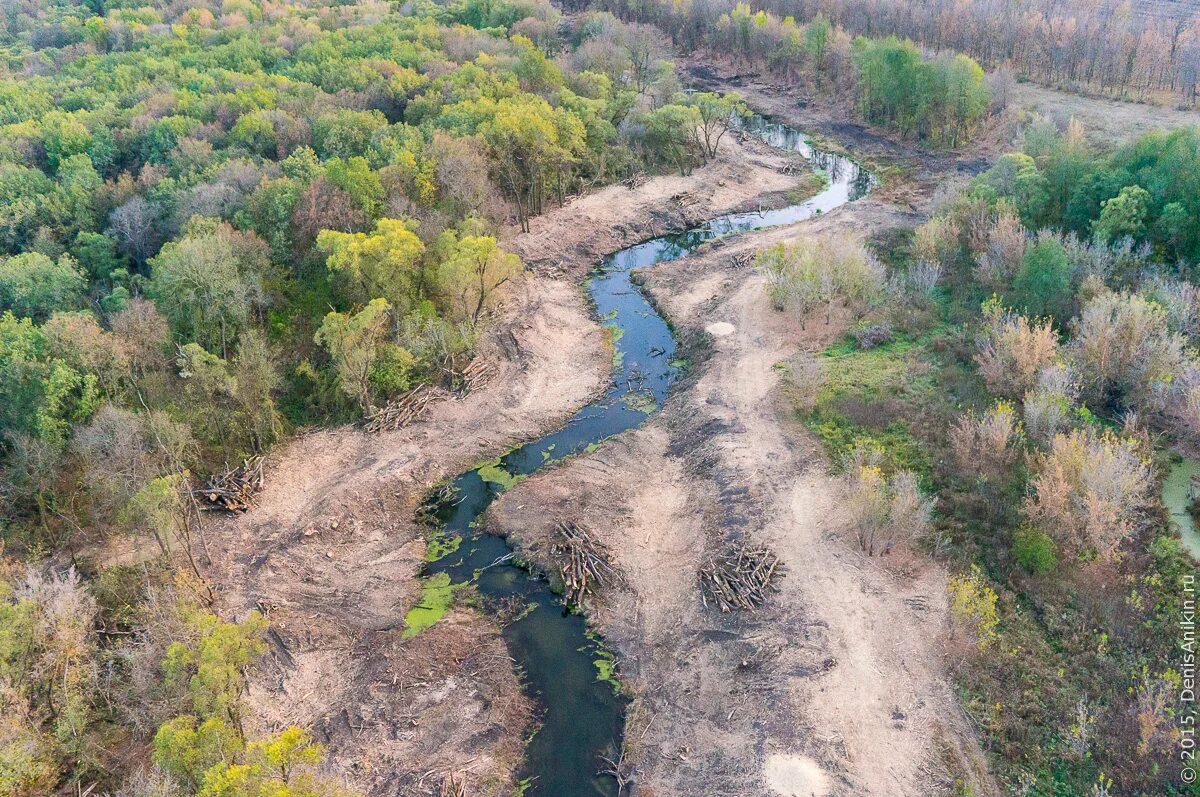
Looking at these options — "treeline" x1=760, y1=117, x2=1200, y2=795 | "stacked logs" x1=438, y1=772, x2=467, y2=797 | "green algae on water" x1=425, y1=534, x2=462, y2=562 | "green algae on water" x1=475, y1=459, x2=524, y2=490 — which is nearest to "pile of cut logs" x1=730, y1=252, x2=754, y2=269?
"treeline" x1=760, y1=117, x2=1200, y2=795

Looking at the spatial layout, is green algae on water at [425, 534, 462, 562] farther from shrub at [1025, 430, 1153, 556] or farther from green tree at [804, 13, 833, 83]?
green tree at [804, 13, 833, 83]

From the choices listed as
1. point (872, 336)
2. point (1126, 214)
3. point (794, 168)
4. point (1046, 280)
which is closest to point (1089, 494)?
point (1046, 280)

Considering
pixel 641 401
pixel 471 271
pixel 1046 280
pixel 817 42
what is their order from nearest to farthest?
pixel 1046 280, pixel 641 401, pixel 471 271, pixel 817 42

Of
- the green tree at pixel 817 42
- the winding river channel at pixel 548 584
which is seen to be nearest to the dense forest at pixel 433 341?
the winding river channel at pixel 548 584

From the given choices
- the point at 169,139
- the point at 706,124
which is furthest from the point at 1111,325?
the point at 169,139

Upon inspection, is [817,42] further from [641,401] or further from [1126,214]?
[641,401]

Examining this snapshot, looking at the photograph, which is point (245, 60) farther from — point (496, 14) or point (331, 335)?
point (331, 335)

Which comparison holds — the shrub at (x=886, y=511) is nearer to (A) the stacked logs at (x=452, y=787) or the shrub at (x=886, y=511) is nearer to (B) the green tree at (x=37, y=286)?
(A) the stacked logs at (x=452, y=787)
